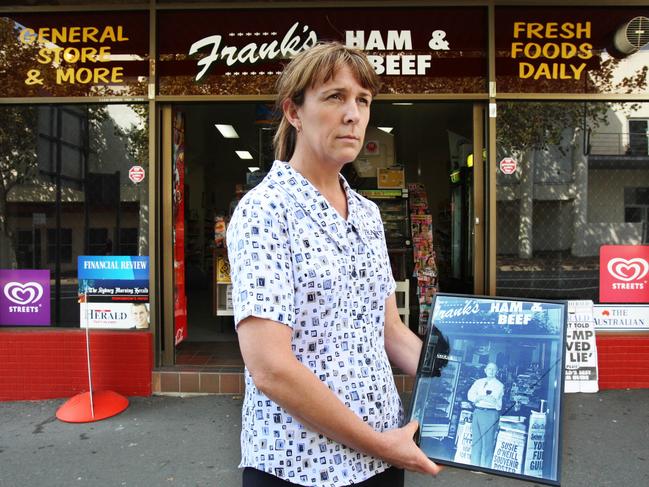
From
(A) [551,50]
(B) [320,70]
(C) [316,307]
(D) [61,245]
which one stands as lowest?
(C) [316,307]

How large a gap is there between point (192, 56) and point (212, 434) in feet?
11.3

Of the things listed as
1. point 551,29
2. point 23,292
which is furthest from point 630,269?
point 23,292

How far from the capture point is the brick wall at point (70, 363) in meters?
4.95

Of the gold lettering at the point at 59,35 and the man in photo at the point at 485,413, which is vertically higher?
the gold lettering at the point at 59,35

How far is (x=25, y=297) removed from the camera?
5129mm

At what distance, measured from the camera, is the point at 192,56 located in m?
5.09

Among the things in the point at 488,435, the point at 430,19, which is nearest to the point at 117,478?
the point at 488,435

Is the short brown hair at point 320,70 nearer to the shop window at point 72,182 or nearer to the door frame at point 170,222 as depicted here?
the door frame at point 170,222

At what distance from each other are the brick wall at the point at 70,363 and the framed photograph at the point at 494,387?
411cm

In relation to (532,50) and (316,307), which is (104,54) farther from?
(316,307)

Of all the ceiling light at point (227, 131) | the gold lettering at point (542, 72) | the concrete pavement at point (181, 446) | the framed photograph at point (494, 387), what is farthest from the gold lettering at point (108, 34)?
the framed photograph at point (494, 387)

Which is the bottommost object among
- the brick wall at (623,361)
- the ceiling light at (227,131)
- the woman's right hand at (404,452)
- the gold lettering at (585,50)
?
the brick wall at (623,361)

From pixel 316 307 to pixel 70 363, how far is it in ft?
14.9

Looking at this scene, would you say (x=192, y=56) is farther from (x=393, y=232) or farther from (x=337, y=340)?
(x=337, y=340)
